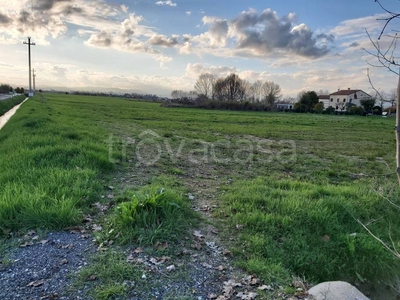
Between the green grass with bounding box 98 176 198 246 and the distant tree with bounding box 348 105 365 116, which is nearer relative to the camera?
the green grass with bounding box 98 176 198 246

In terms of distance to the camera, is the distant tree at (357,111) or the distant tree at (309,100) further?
the distant tree at (309,100)

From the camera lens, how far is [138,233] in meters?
4.00

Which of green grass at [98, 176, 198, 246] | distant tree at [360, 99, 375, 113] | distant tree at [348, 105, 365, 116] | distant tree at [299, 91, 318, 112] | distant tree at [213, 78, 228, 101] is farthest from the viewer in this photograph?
distant tree at [213, 78, 228, 101]

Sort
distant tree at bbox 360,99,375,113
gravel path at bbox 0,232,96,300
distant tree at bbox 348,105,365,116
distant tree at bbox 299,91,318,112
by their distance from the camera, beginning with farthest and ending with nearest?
1. distant tree at bbox 299,91,318,112
2. distant tree at bbox 360,99,375,113
3. distant tree at bbox 348,105,365,116
4. gravel path at bbox 0,232,96,300

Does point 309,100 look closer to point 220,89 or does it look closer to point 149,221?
point 220,89

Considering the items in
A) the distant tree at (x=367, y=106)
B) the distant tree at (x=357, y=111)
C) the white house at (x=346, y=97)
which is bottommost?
the distant tree at (x=357, y=111)

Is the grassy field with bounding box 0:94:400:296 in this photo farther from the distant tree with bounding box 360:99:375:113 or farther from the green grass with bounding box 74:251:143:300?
the distant tree with bounding box 360:99:375:113

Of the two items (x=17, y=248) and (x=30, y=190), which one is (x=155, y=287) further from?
(x=30, y=190)

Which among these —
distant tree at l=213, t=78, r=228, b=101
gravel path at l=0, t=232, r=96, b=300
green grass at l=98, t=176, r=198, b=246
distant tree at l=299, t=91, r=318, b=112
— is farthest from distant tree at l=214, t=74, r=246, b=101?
gravel path at l=0, t=232, r=96, b=300

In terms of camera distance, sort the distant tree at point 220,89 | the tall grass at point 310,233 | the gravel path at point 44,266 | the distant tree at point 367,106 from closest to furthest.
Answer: the gravel path at point 44,266 < the tall grass at point 310,233 < the distant tree at point 367,106 < the distant tree at point 220,89

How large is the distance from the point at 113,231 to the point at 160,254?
868mm

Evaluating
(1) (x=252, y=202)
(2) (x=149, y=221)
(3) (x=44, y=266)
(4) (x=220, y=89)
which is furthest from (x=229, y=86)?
(3) (x=44, y=266)

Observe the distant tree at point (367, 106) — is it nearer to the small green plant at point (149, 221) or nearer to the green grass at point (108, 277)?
the small green plant at point (149, 221)

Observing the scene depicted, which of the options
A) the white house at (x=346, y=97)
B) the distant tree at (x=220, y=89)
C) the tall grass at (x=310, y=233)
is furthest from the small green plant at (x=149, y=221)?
the white house at (x=346, y=97)
